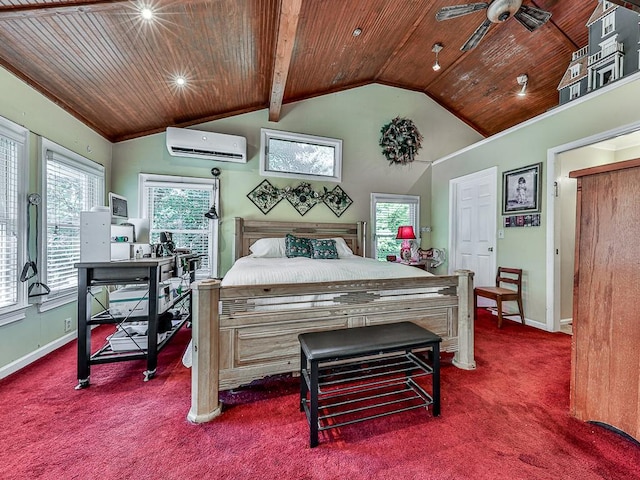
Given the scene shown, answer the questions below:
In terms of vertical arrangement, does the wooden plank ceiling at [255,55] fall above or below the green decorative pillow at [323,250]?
above

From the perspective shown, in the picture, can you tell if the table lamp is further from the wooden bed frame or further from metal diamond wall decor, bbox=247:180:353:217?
the wooden bed frame

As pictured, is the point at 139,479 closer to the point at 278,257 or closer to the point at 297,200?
the point at 278,257

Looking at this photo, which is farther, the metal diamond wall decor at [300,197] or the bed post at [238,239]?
the metal diamond wall decor at [300,197]

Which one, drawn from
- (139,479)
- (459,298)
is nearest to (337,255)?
(459,298)

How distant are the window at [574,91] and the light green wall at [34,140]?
5696 millimetres

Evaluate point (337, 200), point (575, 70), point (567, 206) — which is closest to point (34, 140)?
point (337, 200)

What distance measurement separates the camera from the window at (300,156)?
14.5ft

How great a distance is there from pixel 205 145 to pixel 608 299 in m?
4.39

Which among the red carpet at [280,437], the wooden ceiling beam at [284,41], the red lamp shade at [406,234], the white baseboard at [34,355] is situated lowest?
the red carpet at [280,437]

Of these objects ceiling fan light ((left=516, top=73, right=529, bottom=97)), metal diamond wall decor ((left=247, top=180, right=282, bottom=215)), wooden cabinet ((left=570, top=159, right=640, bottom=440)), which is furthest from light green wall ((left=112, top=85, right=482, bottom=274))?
wooden cabinet ((left=570, top=159, right=640, bottom=440))

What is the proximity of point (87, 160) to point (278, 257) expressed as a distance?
8.41ft

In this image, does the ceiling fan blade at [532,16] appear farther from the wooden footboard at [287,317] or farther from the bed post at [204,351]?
the bed post at [204,351]

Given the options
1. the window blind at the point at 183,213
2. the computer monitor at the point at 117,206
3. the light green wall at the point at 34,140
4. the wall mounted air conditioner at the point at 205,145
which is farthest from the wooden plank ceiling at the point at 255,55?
the computer monitor at the point at 117,206

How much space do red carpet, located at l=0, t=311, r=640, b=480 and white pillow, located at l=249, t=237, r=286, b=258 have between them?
1.86m
